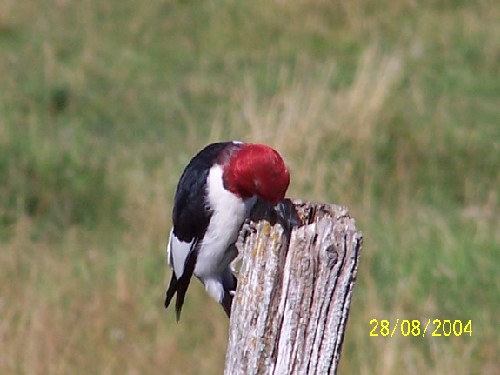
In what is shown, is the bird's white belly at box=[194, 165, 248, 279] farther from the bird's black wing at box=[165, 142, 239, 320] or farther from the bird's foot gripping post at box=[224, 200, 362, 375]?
the bird's foot gripping post at box=[224, 200, 362, 375]

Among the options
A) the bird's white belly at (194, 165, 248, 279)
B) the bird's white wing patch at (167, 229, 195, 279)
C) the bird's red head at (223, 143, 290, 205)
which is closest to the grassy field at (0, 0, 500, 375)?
the bird's white wing patch at (167, 229, 195, 279)

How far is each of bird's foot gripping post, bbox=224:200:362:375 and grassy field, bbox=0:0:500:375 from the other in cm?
199

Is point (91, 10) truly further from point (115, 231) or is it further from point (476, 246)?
point (476, 246)

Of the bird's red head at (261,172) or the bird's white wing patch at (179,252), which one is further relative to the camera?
the bird's white wing patch at (179,252)

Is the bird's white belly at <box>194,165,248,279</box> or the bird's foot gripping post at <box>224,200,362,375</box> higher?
the bird's white belly at <box>194,165,248,279</box>

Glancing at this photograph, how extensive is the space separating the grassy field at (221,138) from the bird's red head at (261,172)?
151 centimetres

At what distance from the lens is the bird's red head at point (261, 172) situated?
98.3 inches

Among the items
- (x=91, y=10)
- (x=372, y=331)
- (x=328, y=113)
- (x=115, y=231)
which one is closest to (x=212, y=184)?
(x=372, y=331)

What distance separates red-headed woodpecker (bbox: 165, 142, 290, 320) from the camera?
2.55 m

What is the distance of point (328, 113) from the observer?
631cm

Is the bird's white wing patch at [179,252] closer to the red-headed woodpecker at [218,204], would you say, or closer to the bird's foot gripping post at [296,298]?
the red-headed woodpecker at [218,204]

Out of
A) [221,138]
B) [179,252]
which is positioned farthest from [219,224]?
[221,138]

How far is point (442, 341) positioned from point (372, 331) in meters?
0.29

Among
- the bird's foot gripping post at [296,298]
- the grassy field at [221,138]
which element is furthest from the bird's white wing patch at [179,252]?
the bird's foot gripping post at [296,298]
